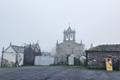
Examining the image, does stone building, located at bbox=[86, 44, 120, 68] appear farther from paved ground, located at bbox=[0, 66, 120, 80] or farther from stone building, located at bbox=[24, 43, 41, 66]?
stone building, located at bbox=[24, 43, 41, 66]

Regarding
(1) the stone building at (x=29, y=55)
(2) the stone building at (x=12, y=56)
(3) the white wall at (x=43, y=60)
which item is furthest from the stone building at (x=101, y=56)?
(1) the stone building at (x=29, y=55)

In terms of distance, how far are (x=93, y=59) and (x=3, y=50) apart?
2587cm

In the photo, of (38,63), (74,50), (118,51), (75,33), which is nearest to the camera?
(118,51)

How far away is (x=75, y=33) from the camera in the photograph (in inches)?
2923

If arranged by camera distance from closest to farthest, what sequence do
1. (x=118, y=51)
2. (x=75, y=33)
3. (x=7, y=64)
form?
1. (x=118, y=51)
2. (x=7, y=64)
3. (x=75, y=33)

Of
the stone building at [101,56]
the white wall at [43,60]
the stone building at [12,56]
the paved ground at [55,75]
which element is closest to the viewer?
the paved ground at [55,75]

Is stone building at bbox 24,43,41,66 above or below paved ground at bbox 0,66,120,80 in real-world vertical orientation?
above

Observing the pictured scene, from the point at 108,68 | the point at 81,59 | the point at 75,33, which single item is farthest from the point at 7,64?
the point at 75,33

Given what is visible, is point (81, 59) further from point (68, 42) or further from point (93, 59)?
point (68, 42)

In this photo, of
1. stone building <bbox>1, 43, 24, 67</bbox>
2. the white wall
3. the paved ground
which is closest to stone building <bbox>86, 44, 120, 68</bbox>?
the paved ground

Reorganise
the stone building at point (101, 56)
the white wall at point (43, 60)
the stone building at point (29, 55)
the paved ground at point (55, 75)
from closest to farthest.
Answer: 1. the paved ground at point (55, 75)
2. the stone building at point (101, 56)
3. the white wall at point (43, 60)
4. the stone building at point (29, 55)

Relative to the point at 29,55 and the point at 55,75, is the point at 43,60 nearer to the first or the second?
the point at 29,55

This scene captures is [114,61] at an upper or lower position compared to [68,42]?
lower

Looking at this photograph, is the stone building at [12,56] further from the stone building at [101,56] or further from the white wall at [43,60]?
the stone building at [101,56]
